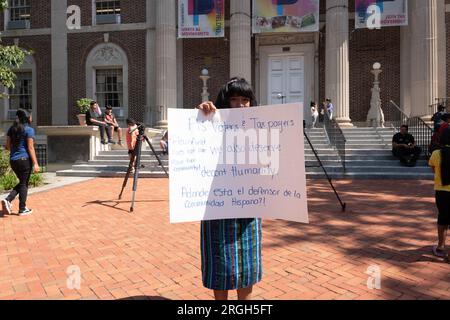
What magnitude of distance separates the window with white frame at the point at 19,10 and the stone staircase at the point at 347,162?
13.0 meters

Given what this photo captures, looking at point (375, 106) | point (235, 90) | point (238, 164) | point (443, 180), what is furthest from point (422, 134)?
point (235, 90)

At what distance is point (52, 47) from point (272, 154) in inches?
898

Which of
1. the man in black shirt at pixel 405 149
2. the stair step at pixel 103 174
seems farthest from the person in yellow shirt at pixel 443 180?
the stair step at pixel 103 174

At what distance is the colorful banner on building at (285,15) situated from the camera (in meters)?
17.6

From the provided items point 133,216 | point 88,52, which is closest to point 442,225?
point 133,216

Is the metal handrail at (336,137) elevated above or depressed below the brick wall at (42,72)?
below

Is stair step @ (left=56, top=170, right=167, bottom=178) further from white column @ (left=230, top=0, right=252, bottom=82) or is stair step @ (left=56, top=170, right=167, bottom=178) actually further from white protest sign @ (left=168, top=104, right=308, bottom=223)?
white protest sign @ (left=168, top=104, right=308, bottom=223)

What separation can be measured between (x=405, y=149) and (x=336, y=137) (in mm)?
2284

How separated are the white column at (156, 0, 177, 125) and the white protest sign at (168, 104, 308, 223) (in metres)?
16.5

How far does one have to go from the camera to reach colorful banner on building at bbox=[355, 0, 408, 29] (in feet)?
55.8

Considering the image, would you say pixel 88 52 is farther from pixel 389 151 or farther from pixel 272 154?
pixel 272 154

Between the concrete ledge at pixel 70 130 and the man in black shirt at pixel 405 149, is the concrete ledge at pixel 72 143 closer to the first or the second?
the concrete ledge at pixel 70 130

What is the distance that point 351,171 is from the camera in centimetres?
1216

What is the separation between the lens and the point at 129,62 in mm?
21156
